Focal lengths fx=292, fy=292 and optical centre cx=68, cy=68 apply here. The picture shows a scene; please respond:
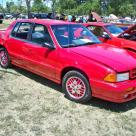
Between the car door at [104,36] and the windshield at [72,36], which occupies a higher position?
the windshield at [72,36]

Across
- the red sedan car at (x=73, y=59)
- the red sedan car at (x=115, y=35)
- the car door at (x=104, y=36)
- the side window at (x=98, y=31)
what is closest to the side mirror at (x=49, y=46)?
the red sedan car at (x=73, y=59)

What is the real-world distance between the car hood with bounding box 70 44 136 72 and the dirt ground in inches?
33.9

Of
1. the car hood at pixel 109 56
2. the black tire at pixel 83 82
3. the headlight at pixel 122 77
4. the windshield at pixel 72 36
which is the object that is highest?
the windshield at pixel 72 36

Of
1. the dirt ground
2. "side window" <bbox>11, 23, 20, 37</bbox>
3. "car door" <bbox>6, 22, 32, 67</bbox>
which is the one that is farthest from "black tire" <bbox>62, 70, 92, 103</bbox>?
"side window" <bbox>11, 23, 20, 37</bbox>

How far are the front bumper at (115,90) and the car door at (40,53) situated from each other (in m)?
1.20

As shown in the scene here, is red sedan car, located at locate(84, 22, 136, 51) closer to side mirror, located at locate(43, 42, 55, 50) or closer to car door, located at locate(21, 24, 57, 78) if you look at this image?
car door, located at locate(21, 24, 57, 78)

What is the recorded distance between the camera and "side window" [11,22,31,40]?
7.11 m

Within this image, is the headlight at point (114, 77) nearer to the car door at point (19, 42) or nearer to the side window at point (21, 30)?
the car door at point (19, 42)

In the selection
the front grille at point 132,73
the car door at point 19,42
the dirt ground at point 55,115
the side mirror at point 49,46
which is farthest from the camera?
the car door at point 19,42

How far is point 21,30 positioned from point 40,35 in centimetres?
94

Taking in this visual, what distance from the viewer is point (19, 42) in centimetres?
721

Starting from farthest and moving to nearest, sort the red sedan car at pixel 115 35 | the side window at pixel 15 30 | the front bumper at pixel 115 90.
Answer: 1. the red sedan car at pixel 115 35
2. the side window at pixel 15 30
3. the front bumper at pixel 115 90

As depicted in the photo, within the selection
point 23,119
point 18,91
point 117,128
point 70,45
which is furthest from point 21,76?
point 117,128

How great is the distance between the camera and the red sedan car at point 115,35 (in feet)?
30.8
